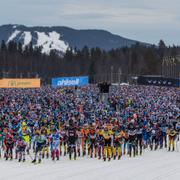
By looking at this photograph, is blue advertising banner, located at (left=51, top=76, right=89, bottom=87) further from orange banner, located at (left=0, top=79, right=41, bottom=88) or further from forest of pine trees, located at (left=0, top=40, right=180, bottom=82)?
forest of pine trees, located at (left=0, top=40, right=180, bottom=82)

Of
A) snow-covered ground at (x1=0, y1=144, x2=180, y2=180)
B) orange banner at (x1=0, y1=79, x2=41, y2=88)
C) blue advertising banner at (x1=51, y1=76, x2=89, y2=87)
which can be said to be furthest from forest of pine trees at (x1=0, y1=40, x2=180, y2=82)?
snow-covered ground at (x1=0, y1=144, x2=180, y2=180)

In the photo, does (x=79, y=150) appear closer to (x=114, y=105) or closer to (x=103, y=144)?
(x=103, y=144)

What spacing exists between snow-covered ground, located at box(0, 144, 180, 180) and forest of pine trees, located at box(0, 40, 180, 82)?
131 m

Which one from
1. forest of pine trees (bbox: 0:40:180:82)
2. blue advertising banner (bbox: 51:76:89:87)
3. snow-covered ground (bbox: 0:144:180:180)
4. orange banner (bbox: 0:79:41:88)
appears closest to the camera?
snow-covered ground (bbox: 0:144:180:180)

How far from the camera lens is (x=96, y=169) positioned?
2208cm

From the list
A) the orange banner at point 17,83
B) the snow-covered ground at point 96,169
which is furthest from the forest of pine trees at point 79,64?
the snow-covered ground at point 96,169

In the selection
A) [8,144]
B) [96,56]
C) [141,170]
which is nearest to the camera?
[141,170]

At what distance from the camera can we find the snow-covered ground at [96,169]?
20047 mm

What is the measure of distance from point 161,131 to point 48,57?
16086cm

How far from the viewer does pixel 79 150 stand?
2686 cm

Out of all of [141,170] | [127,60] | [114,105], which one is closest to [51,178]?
[141,170]

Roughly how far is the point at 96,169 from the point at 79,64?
167056mm

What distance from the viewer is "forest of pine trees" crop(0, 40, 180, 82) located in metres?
166

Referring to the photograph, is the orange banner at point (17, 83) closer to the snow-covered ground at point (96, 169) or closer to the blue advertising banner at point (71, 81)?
the blue advertising banner at point (71, 81)
